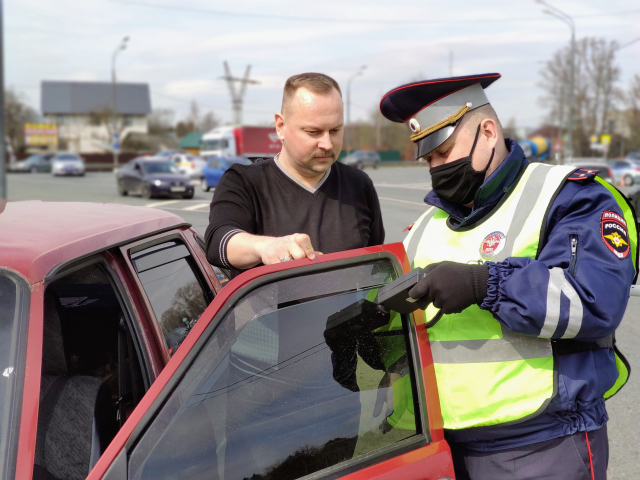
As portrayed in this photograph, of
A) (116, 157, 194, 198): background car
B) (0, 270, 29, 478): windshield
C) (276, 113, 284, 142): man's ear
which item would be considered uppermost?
(276, 113, 284, 142): man's ear

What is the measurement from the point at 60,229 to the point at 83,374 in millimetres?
439

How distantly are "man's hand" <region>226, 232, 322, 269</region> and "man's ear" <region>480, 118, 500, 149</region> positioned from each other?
660 millimetres

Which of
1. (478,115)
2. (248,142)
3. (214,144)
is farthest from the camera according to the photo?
(214,144)

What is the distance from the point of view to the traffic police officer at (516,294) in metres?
1.49

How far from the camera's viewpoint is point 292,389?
142cm

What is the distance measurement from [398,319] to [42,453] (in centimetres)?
90

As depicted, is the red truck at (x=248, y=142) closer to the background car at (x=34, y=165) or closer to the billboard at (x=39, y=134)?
the background car at (x=34, y=165)

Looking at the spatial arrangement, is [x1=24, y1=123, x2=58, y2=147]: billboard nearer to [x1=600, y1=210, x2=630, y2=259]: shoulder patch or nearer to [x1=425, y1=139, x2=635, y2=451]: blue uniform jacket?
[x1=425, y1=139, x2=635, y2=451]: blue uniform jacket

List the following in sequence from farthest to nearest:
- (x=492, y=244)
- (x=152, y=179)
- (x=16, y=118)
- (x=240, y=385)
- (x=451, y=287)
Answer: (x=16, y=118)
(x=152, y=179)
(x=492, y=244)
(x=451, y=287)
(x=240, y=385)

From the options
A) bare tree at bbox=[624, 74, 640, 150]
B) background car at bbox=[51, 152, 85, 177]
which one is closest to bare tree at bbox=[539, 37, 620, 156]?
bare tree at bbox=[624, 74, 640, 150]

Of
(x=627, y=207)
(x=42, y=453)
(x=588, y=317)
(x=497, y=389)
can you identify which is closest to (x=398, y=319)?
(x=497, y=389)

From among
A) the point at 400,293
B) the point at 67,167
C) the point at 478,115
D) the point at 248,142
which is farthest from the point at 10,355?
the point at 67,167

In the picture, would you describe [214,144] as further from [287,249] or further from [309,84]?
[287,249]

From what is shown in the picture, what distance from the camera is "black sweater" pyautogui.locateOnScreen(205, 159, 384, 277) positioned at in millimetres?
2098
